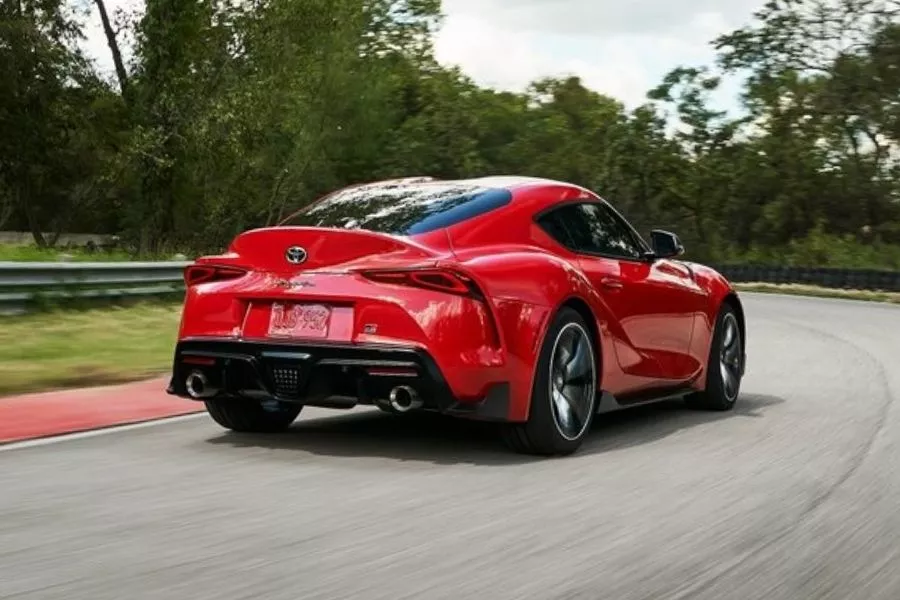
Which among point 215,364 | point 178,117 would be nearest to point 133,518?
point 215,364

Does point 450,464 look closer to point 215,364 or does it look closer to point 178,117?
point 215,364

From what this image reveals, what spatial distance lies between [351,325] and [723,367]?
3.67m

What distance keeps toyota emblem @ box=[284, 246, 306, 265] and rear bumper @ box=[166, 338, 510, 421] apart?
422mm

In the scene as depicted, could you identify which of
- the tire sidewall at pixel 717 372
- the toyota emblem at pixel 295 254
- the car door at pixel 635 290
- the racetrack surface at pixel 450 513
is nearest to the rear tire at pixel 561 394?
the racetrack surface at pixel 450 513

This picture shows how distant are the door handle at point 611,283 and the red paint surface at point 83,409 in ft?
9.81

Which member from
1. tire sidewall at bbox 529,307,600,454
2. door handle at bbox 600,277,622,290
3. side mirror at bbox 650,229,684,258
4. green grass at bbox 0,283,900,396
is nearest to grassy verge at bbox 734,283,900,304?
green grass at bbox 0,283,900,396

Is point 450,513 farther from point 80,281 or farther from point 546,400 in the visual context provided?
point 80,281

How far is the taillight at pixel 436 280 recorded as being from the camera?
6.47 meters

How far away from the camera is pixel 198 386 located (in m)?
6.87

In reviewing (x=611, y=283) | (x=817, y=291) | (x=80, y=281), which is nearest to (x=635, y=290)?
(x=611, y=283)

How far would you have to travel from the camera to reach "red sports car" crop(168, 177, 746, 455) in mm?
6477

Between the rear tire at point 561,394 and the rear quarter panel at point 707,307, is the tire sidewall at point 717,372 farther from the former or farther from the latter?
the rear tire at point 561,394

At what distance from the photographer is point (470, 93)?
85.9 m

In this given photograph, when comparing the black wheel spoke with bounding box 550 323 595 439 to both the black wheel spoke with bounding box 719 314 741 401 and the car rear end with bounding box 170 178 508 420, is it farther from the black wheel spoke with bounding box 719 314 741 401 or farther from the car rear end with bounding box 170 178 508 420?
the black wheel spoke with bounding box 719 314 741 401
